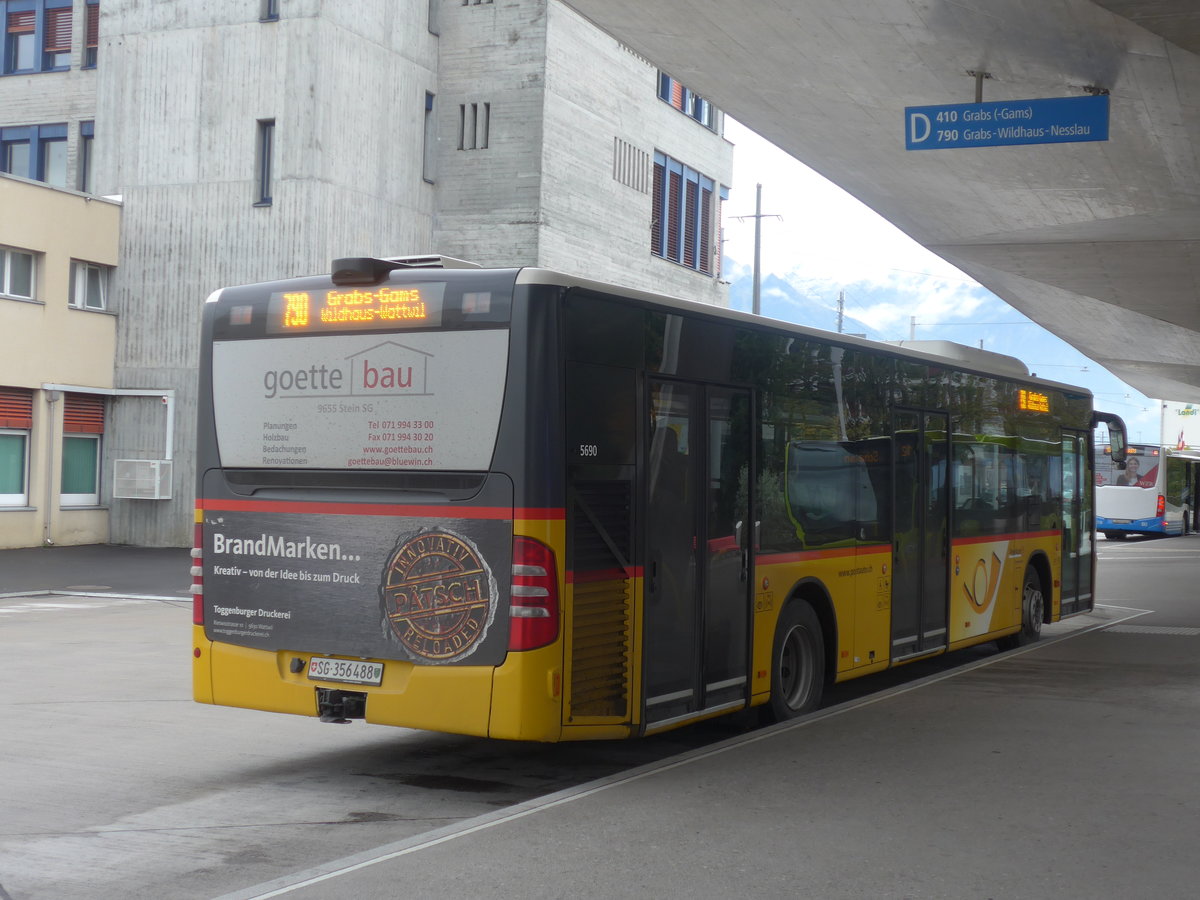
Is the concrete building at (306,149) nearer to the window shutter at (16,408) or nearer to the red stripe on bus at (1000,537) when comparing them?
the window shutter at (16,408)

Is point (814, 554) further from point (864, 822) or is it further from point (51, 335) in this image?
point (51, 335)

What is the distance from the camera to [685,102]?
43.0 meters

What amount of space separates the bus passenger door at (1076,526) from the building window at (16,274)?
72.4 feet

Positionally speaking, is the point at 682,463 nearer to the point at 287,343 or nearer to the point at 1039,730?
the point at 287,343

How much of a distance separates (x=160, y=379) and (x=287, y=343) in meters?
25.1

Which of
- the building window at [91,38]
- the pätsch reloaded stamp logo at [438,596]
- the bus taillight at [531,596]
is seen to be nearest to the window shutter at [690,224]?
the building window at [91,38]

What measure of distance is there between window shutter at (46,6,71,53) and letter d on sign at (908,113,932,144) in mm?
29671

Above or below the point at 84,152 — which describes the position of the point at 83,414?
below

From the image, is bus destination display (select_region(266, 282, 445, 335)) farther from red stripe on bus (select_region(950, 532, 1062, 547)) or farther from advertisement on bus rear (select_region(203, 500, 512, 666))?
red stripe on bus (select_region(950, 532, 1062, 547))

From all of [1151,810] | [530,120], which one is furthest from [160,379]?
[1151,810]

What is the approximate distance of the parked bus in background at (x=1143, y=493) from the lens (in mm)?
45594

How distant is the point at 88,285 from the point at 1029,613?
2439 centimetres

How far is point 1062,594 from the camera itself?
1563cm

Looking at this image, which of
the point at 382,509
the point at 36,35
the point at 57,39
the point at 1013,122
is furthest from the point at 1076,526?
the point at 36,35
